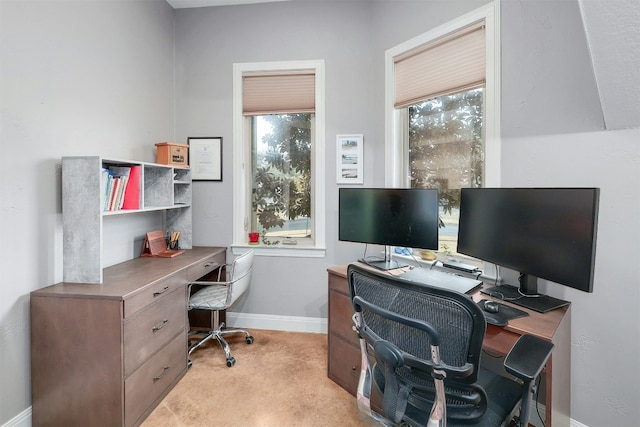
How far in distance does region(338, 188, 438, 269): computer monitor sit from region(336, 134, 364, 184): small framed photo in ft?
1.65

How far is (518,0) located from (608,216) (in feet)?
4.23

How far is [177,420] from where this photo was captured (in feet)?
5.69

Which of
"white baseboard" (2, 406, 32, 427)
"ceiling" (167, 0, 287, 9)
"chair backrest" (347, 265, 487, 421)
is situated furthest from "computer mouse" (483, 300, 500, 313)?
"ceiling" (167, 0, 287, 9)

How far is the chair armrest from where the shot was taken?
95cm

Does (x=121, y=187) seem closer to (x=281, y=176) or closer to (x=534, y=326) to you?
(x=281, y=176)

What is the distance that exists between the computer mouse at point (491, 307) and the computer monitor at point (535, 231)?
231mm

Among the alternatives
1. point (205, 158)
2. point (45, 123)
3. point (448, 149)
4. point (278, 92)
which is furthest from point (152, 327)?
point (448, 149)

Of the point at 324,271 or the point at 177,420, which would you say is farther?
the point at 324,271

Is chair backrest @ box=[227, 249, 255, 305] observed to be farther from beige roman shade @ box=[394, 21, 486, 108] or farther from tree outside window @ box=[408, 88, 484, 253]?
beige roman shade @ box=[394, 21, 486, 108]

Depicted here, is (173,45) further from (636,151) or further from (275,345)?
(636,151)

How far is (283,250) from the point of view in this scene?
287cm

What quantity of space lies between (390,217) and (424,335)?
3.84 ft

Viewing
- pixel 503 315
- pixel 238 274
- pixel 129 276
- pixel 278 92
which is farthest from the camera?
pixel 278 92

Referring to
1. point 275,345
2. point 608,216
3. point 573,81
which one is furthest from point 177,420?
point 573,81
